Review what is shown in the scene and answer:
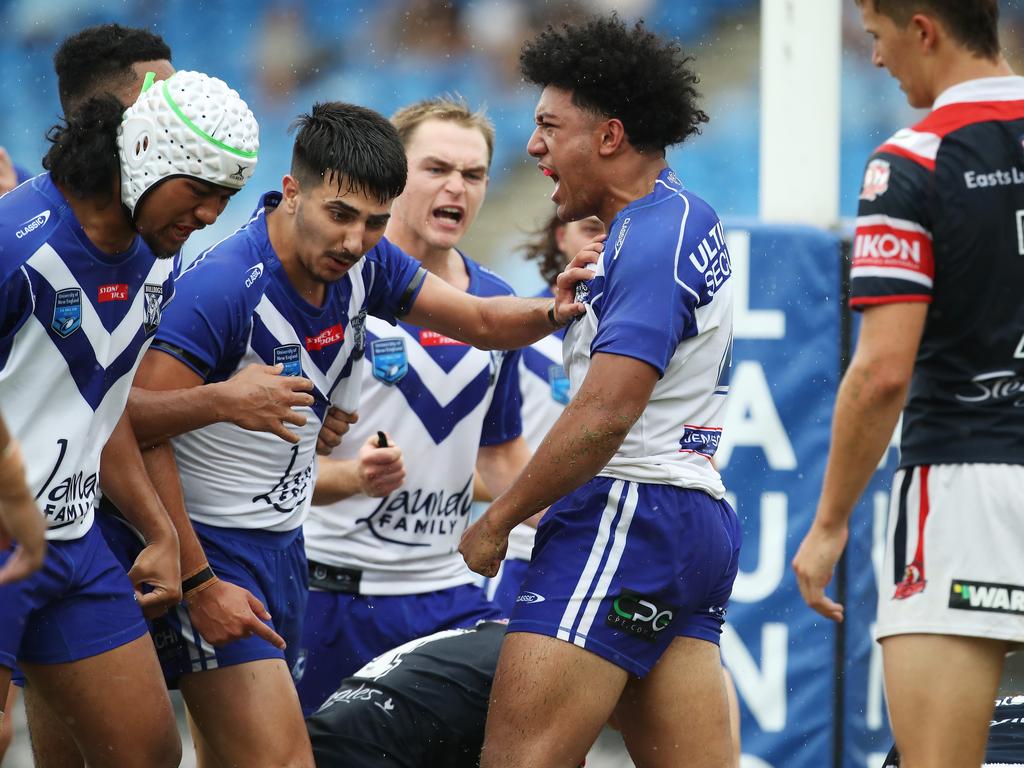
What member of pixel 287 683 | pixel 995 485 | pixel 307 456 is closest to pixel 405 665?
pixel 287 683

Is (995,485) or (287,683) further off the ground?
(995,485)

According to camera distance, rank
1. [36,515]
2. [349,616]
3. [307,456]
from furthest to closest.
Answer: [349,616] → [307,456] → [36,515]

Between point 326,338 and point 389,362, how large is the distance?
1.12 meters

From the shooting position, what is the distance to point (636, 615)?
4027mm

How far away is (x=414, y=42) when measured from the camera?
942 cm

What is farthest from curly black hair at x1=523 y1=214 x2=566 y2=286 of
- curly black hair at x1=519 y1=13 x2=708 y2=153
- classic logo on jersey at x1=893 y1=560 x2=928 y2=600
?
classic logo on jersey at x1=893 y1=560 x2=928 y2=600

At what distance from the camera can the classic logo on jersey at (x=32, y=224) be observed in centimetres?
382

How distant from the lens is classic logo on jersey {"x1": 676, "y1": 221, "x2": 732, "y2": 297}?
4047 mm

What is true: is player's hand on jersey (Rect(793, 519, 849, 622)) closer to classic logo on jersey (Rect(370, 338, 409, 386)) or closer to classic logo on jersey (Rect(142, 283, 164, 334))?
classic logo on jersey (Rect(142, 283, 164, 334))

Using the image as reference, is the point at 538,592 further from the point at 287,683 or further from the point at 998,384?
the point at 998,384

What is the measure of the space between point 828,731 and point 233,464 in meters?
3.70

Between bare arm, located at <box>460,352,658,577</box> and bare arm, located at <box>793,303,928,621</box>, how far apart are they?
1.98ft

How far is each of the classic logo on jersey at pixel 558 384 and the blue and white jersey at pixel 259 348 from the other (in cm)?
186

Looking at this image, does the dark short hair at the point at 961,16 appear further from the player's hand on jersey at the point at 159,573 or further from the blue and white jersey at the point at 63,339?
the player's hand on jersey at the point at 159,573
